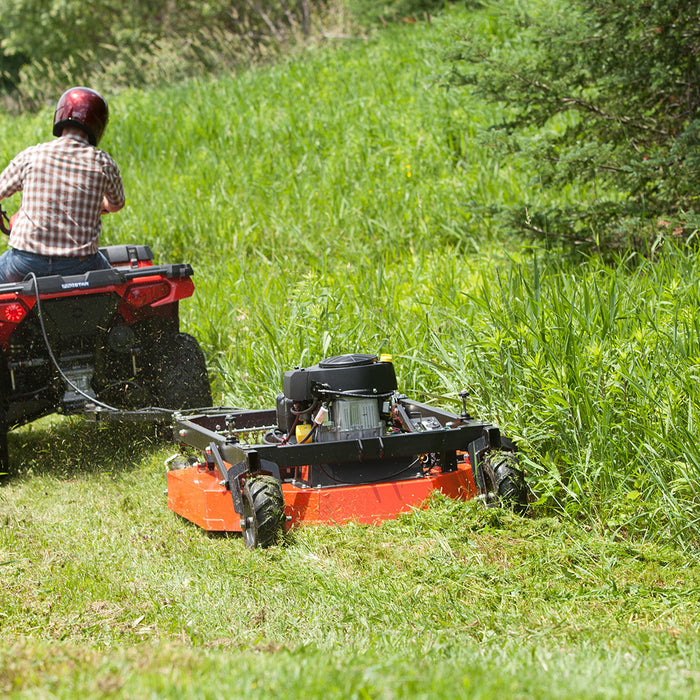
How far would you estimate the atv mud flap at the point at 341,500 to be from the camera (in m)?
3.55

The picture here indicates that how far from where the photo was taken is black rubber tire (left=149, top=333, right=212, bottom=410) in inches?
206

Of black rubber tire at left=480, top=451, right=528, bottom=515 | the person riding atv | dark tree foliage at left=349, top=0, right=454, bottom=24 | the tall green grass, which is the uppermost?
dark tree foliage at left=349, top=0, right=454, bottom=24

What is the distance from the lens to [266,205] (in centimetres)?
869

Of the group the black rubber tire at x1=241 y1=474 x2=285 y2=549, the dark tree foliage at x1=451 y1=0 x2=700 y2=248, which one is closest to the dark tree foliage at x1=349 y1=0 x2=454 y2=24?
the dark tree foliage at x1=451 y1=0 x2=700 y2=248

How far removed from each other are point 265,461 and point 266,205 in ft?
17.9

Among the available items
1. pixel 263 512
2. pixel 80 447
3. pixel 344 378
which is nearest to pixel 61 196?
pixel 80 447

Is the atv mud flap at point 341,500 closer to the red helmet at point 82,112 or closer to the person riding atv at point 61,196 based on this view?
the person riding atv at point 61,196

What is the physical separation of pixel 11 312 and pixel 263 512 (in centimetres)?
207

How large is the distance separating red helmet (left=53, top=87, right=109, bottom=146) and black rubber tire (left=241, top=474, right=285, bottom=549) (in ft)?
8.56

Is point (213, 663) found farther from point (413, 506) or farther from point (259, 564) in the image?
point (413, 506)

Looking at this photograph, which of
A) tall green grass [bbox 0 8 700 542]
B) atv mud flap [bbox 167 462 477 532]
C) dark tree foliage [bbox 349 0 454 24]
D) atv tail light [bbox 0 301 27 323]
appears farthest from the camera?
dark tree foliage [bbox 349 0 454 24]

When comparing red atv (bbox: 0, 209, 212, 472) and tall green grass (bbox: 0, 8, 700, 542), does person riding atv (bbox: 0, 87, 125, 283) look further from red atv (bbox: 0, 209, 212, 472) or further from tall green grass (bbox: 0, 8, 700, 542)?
tall green grass (bbox: 0, 8, 700, 542)

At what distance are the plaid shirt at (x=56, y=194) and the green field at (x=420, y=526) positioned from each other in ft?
4.09

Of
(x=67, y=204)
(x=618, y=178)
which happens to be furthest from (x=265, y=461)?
(x=618, y=178)
